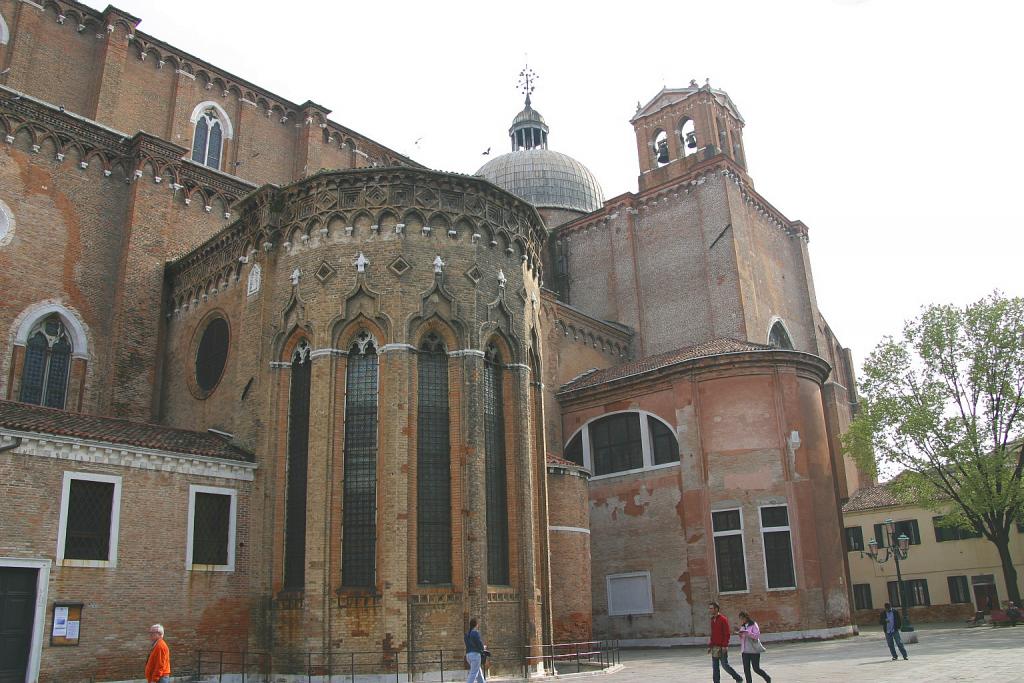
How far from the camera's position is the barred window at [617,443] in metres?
27.3

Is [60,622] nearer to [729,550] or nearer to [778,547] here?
[729,550]

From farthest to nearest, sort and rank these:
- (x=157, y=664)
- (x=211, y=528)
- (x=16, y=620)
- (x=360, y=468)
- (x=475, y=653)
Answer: (x=211, y=528) < (x=360, y=468) < (x=16, y=620) < (x=475, y=653) < (x=157, y=664)

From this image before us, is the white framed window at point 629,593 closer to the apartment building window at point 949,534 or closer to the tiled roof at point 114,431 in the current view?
the tiled roof at point 114,431

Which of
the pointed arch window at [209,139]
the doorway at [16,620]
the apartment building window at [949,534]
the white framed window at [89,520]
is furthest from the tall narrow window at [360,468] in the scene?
the apartment building window at [949,534]

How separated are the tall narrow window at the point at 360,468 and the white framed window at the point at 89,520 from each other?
428cm

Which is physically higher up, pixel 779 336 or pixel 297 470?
pixel 779 336

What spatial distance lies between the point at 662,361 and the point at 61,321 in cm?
1750

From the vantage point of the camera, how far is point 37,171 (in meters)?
22.8

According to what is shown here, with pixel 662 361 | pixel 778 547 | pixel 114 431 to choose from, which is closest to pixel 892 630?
pixel 778 547

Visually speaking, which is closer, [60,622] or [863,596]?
[60,622]

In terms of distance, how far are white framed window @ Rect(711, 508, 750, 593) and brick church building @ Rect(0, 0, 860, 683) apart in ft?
0.28

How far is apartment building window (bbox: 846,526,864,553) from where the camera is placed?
134ft

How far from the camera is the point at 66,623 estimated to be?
49.8 ft

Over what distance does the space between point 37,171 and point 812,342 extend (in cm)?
2896
